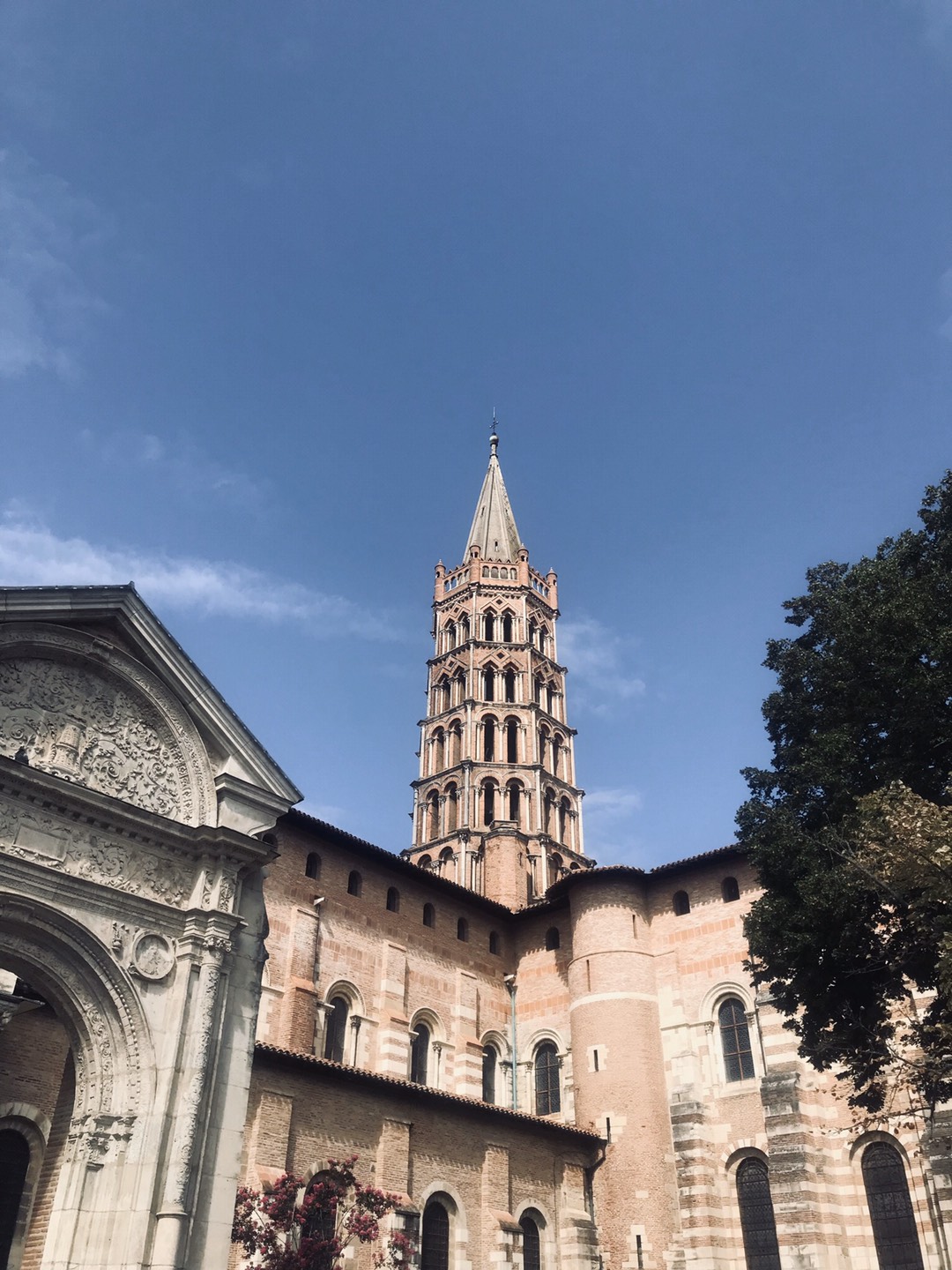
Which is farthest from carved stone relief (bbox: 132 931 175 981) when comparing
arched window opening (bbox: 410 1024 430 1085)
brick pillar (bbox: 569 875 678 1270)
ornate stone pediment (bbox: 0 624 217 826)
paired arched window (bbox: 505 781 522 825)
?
paired arched window (bbox: 505 781 522 825)

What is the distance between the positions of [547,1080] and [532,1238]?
6520 millimetres

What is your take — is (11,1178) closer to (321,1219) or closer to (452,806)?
(321,1219)

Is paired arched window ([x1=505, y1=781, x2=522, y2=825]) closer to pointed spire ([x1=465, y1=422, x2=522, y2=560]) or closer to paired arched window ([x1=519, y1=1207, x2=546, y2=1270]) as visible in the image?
pointed spire ([x1=465, y1=422, x2=522, y2=560])

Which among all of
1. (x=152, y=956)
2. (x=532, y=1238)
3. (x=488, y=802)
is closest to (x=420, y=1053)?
(x=532, y=1238)

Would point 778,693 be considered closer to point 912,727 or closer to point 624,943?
point 912,727

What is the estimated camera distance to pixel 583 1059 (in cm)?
3247

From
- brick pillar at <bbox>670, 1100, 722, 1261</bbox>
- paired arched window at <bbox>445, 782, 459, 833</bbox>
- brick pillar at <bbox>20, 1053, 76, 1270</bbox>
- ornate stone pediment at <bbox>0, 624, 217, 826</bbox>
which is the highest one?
paired arched window at <bbox>445, 782, 459, 833</bbox>

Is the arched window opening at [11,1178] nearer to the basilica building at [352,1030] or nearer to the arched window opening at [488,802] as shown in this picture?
the basilica building at [352,1030]

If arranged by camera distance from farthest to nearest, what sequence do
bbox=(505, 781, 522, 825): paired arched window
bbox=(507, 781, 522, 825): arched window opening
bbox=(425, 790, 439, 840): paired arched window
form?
bbox=(425, 790, 439, 840): paired arched window → bbox=(507, 781, 522, 825): arched window opening → bbox=(505, 781, 522, 825): paired arched window

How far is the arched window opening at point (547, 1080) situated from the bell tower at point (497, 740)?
387 inches

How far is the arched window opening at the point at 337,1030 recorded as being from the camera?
98.3 ft

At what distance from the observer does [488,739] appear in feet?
185

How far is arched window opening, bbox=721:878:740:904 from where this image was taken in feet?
107

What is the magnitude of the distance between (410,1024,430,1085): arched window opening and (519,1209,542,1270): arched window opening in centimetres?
528
